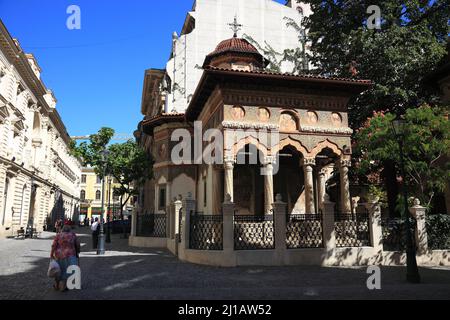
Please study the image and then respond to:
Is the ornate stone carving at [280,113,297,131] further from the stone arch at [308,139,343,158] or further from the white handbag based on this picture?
the white handbag

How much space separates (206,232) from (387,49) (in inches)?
468

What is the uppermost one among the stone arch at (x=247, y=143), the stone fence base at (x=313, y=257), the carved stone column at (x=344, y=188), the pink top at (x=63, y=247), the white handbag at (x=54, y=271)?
the stone arch at (x=247, y=143)

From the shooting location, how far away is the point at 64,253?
713 centimetres

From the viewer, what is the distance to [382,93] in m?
15.6

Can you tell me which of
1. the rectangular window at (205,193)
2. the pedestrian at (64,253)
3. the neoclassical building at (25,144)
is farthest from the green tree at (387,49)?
the neoclassical building at (25,144)

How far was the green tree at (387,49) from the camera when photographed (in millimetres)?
15688

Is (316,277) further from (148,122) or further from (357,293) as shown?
(148,122)

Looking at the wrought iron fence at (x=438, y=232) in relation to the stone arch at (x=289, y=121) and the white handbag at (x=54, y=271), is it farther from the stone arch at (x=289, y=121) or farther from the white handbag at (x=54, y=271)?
the white handbag at (x=54, y=271)

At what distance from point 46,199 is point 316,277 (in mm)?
36027

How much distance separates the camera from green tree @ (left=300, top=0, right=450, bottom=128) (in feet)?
51.5

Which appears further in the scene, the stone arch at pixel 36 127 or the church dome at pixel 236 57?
the stone arch at pixel 36 127

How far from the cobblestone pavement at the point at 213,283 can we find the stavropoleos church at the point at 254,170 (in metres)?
0.96

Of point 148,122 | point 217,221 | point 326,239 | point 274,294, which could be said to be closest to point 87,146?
point 148,122

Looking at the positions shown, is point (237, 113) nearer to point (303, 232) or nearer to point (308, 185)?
point (308, 185)
